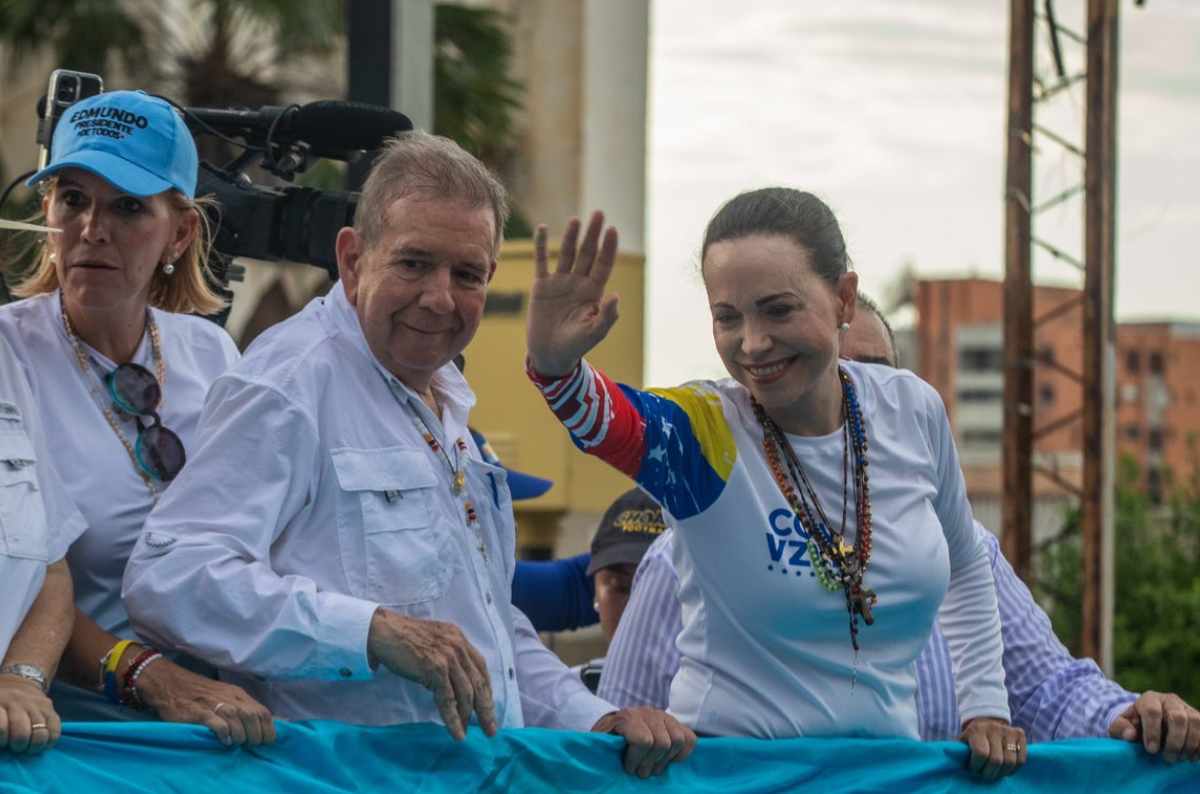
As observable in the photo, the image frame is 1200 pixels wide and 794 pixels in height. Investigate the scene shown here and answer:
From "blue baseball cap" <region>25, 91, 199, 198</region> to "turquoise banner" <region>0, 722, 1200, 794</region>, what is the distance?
93 cm

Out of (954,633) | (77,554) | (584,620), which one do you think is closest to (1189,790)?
(954,633)

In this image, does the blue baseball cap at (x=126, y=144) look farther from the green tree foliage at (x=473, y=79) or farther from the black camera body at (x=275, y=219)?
the green tree foliage at (x=473, y=79)

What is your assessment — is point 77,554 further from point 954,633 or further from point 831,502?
point 954,633

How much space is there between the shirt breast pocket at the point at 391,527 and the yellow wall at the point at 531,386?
5.22 meters

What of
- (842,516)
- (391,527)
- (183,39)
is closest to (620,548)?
(842,516)

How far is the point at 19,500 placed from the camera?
2.81m

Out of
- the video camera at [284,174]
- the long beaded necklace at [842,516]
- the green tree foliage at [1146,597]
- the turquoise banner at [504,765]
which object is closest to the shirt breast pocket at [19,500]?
the turquoise banner at [504,765]

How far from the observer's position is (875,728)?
129 inches

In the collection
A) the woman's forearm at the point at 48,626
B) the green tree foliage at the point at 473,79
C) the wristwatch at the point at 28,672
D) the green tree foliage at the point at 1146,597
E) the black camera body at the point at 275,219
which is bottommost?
the green tree foliage at the point at 1146,597

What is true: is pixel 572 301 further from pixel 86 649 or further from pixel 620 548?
pixel 620 548

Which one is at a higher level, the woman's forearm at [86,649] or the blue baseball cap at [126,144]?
the blue baseball cap at [126,144]

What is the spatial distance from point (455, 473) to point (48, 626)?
26.4 inches

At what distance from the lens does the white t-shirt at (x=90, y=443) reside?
10.2ft

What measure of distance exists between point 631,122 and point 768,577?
11.3 metres
